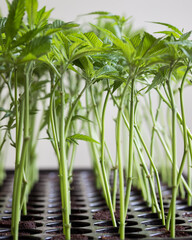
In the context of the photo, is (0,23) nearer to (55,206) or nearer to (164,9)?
(55,206)

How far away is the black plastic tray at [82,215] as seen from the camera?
586 millimetres

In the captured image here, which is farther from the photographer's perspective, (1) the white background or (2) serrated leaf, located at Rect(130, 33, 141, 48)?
(1) the white background

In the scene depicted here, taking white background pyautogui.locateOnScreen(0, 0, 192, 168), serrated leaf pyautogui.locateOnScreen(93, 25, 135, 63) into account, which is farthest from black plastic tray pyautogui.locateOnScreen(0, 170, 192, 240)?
white background pyautogui.locateOnScreen(0, 0, 192, 168)

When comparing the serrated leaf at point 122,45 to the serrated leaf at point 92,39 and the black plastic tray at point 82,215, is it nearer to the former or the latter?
the serrated leaf at point 92,39

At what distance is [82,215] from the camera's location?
0.72 m

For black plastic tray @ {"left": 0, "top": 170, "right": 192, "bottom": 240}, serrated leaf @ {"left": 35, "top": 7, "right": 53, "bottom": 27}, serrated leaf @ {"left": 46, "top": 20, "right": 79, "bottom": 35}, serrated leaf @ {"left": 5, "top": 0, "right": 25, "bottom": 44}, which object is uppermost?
serrated leaf @ {"left": 35, "top": 7, "right": 53, "bottom": 27}

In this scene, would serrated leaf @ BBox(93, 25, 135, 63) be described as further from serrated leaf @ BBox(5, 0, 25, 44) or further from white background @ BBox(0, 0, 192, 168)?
white background @ BBox(0, 0, 192, 168)

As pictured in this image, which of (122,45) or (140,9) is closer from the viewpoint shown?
(122,45)

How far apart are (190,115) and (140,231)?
1020 mm

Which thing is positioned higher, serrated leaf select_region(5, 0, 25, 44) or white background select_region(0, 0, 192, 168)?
white background select_region(0, 0, 192, 168)

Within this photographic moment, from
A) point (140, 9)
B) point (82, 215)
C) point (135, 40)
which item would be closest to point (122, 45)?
point (135, 40)

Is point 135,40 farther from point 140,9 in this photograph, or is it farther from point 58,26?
point 140,9

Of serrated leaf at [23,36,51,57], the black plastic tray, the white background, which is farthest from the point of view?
the white background

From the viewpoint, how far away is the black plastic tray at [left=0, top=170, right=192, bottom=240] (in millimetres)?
586
